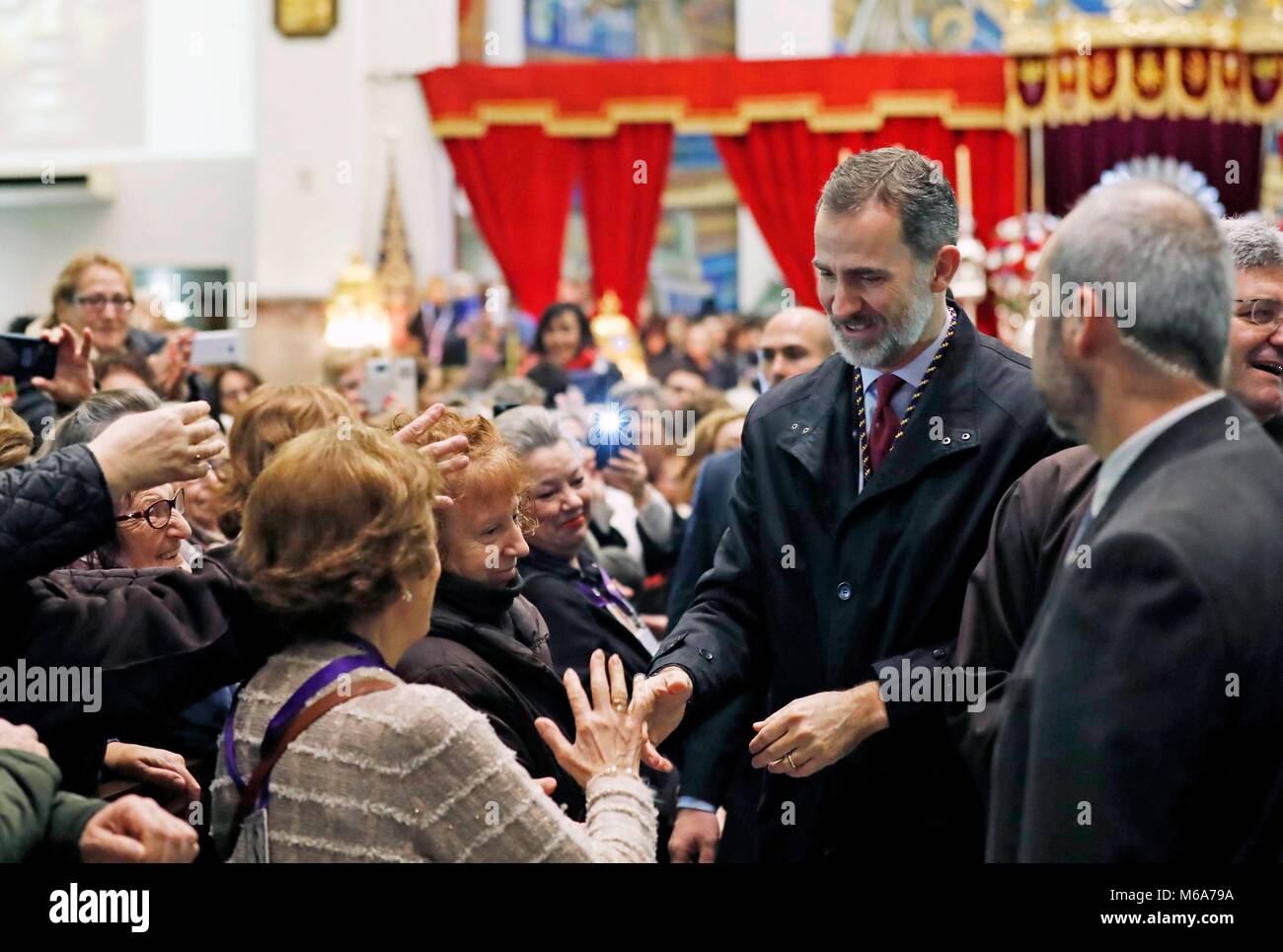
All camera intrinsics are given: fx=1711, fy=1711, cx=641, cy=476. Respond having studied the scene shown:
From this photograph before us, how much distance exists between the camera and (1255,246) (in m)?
3.22

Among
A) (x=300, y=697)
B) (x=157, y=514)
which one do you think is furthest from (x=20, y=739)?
(x=157, y=514)

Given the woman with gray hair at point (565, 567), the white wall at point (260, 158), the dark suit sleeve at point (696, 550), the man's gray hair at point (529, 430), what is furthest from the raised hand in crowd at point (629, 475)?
the white wall at point (260, 158)

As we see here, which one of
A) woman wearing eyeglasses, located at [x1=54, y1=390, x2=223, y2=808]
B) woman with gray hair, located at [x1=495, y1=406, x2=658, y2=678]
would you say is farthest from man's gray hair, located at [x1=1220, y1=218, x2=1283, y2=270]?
woman wearing eyeglasses, located at [x1=54, y1=390, x2=223, y2=808]

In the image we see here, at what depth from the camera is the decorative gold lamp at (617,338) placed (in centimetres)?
1144

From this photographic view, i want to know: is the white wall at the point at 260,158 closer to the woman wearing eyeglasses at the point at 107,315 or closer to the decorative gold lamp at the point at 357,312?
the decorative gold lamp at the point at 357,312

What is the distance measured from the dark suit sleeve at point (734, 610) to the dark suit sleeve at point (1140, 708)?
3.90 feet

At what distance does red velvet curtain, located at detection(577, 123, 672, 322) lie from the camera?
13586 millimetres

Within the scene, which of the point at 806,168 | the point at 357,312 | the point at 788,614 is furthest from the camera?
the point at 806,168

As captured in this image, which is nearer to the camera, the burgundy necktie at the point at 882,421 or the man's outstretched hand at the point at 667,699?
the man's outstretched hand at the point at 667,699

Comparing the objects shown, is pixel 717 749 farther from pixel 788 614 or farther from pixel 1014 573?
pixel 1014 573

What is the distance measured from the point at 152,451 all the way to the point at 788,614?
1.18 meters

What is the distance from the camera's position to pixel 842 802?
2.95 m
